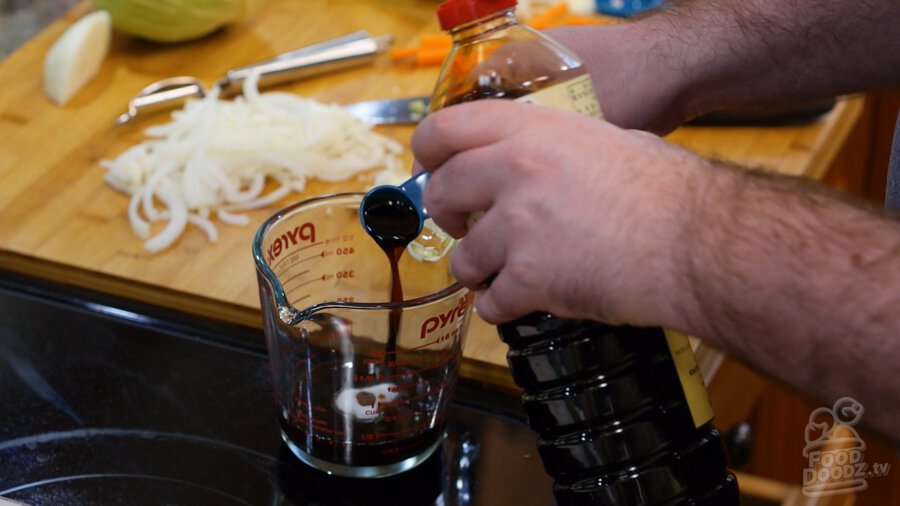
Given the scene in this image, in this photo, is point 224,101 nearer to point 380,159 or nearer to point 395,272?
point 380,159

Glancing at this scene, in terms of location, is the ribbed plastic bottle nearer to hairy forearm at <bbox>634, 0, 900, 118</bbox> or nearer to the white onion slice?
hairy forearm at <bbox>634, 0, 900, 118</bbox>

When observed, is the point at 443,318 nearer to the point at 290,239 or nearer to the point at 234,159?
the point at 290,239

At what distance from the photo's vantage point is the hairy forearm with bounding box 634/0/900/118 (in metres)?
0.91

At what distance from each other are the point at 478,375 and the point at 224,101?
57cm

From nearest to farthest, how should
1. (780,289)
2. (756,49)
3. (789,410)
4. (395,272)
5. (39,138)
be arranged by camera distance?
(780,289) < (395,272) < (756,49) < (39,138) < (789,410)

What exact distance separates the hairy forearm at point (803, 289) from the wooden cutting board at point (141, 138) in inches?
14.5

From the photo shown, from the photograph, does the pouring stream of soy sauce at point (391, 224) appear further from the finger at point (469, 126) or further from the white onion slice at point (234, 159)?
the white onion slice at point (234, 159)

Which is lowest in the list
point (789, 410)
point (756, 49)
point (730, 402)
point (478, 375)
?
point (789, 410)

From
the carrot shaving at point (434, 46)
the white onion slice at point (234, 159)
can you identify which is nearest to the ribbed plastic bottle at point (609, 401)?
the white onion slice at point (234, 159)

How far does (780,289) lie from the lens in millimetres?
608

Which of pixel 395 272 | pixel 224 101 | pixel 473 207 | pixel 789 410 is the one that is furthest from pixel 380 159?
pixel 789 410

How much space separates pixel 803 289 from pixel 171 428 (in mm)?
551

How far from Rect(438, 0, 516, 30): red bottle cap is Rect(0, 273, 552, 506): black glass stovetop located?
1.24 ft

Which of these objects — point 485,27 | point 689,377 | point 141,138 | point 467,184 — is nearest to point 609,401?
point 689,377
